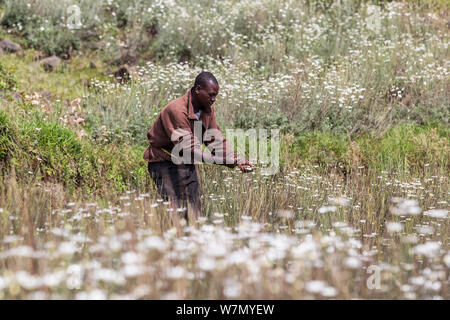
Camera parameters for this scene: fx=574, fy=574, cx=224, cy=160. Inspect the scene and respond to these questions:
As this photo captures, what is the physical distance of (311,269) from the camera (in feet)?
11.1

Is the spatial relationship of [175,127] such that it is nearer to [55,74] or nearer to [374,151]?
[374,151]

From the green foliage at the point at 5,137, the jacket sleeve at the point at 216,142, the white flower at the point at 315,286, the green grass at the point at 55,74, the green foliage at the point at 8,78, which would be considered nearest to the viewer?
the white flower at the point at 315,286

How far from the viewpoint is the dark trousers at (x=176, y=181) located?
5078mm

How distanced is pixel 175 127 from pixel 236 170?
2011 millimetres

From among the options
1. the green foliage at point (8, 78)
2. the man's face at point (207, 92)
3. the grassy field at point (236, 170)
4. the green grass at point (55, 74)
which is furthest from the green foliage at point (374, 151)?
the green foliage at point (8, 78)

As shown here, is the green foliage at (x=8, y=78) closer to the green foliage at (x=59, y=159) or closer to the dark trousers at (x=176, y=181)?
the green foliage at (x=59, y=159)

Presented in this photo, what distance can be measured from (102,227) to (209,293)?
44.8 inches

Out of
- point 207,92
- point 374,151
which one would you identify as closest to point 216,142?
point 207,92

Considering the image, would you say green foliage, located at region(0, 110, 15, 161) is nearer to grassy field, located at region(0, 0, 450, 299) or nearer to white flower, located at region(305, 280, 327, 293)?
grassy field, located at region(0, 0, 450, 299)

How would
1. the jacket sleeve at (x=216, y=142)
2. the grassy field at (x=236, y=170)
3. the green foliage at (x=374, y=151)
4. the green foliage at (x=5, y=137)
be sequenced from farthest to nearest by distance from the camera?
the green foliage at (x=374, y=151) → the green foliage at (x=5, y=137) → the jacket sleeve at (x=216, y=142) → the grassy field at (x=236, y=170)

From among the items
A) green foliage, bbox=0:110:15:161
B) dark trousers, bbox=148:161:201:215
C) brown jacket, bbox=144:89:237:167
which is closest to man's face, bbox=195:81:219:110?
brown jacket, bbox=144:89:237:167

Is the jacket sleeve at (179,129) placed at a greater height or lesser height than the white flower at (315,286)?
greater

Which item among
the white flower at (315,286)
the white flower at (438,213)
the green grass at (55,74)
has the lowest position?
the white flower at (438,213)
